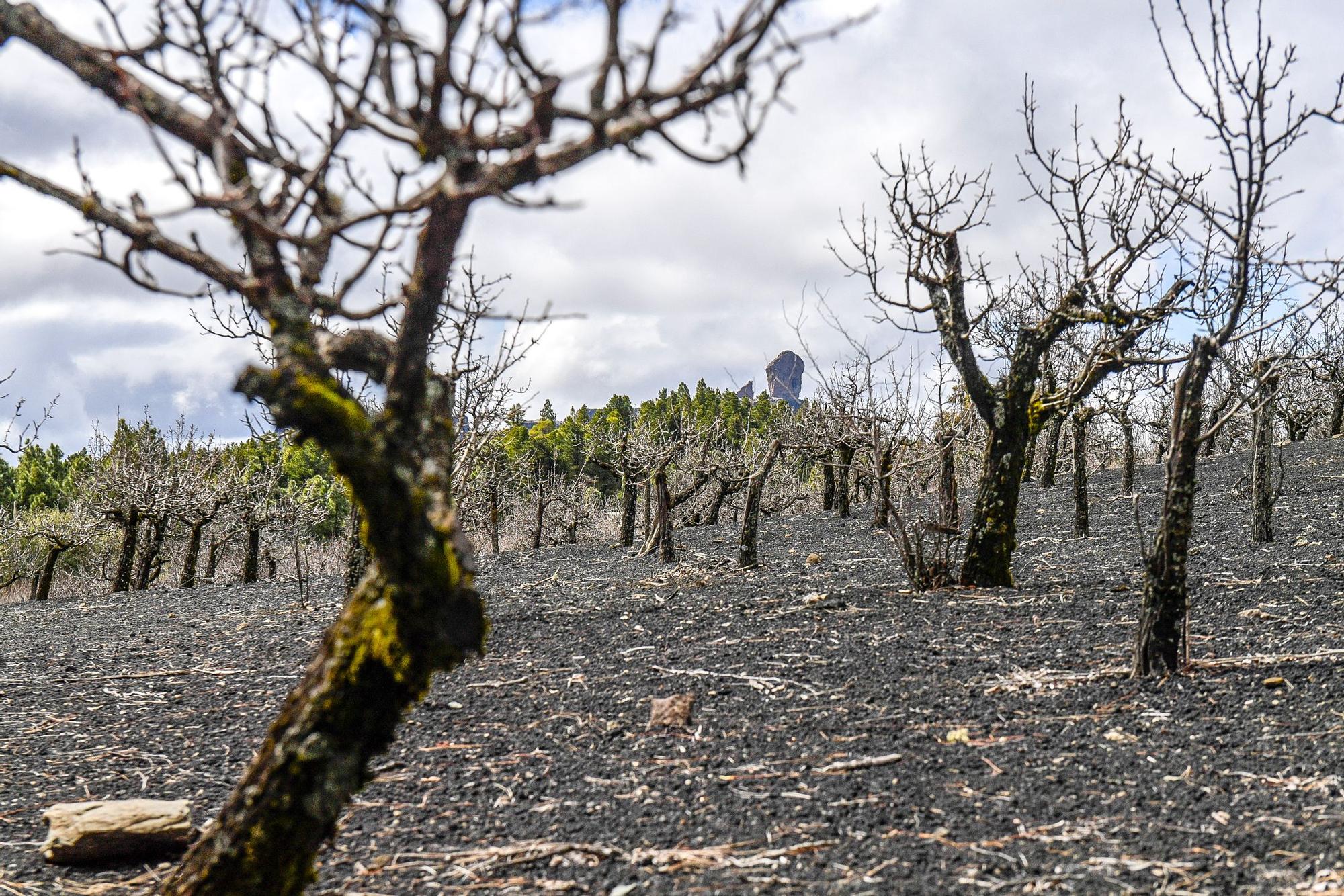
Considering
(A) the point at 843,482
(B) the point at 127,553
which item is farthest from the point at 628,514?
(B) the point at 127,553

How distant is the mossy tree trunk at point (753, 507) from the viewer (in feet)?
34.4

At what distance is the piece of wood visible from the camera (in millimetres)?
3990

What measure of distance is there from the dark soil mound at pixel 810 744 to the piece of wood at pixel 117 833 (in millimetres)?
86

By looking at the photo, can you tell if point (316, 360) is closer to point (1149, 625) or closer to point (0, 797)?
point (0, 797)

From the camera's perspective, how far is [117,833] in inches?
157

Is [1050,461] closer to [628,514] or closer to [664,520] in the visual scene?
[628,514]

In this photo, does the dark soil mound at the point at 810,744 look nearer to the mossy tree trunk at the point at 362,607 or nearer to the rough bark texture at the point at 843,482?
the mossy tree trunk at the point at 362,607

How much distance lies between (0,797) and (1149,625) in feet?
21.7

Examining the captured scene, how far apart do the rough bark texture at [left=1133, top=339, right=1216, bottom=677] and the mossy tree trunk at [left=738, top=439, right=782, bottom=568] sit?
214 inches

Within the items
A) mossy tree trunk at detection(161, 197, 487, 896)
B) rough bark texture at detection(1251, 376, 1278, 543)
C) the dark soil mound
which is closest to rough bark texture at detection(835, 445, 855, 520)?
rough bark texture at detection(1251, 376, 1278, 543)

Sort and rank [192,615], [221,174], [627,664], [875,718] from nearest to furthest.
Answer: [221,174] → [875,718] → [627,664] → [192,615]

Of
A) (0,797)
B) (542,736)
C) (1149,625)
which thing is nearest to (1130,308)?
(1149,625)

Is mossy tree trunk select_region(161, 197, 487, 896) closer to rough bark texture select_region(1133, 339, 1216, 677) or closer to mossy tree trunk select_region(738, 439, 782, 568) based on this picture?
rough bark texture select_region(1133, 339, 1216, 677)

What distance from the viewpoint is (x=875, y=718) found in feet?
16.4
